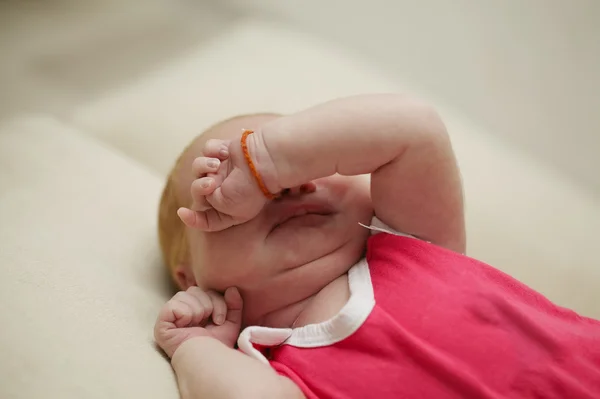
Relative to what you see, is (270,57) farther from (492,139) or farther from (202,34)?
(492,139)

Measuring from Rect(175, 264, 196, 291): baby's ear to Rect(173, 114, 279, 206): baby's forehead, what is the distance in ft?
0.33

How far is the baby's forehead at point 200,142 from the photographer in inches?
32.4

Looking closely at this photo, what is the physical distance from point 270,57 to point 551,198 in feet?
2.27

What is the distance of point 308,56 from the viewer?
1.48 meters

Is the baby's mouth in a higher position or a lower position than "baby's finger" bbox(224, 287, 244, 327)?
higher

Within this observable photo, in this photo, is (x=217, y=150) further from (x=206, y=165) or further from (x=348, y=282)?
(x=348, y=282)

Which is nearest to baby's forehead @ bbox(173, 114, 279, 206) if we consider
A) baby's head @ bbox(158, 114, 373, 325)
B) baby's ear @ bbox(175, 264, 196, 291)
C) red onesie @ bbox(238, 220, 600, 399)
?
baby's head @ bbox(158, 114, 373, 325)

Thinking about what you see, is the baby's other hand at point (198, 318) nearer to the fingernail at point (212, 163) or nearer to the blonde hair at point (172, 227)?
the blonde hair at point (172, 227)

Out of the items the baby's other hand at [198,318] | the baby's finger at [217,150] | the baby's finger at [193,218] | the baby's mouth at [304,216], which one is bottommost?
the baby's other hand at [198,318]

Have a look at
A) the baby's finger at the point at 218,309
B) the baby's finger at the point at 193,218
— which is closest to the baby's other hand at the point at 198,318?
the baby's finger at the point at 218,309

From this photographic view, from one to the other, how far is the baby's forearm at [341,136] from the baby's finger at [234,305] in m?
0.16

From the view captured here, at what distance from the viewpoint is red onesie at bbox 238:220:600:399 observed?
689 millimetres

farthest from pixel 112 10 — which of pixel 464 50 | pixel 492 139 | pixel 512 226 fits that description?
pixel 512 226

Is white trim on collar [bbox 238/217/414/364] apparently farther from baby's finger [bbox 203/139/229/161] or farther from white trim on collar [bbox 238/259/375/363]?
baby's finger [bbox 203/139/229/161]
